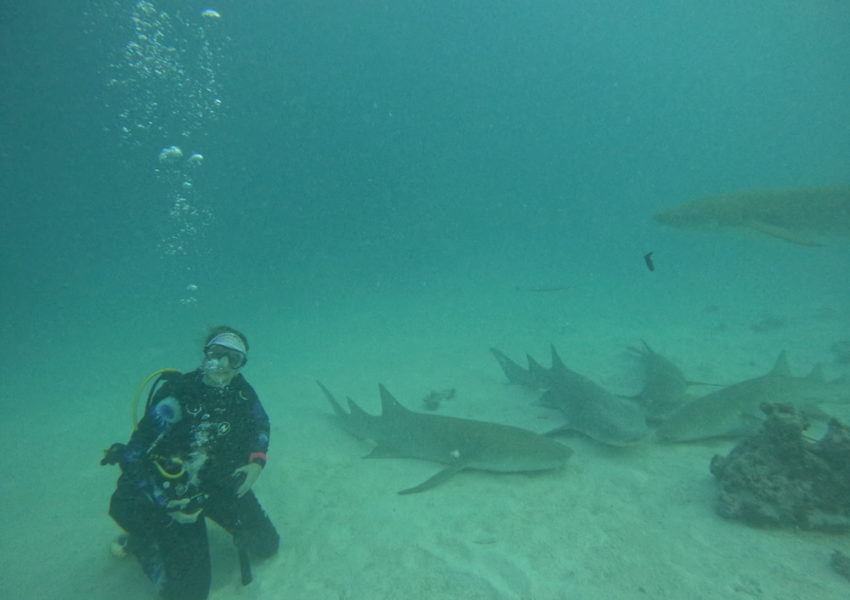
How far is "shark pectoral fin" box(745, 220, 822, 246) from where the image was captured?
6775 millimetres

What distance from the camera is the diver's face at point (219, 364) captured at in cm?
380

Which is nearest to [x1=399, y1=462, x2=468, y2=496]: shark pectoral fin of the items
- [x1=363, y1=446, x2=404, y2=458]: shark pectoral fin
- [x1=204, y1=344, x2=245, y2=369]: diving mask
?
[x1=363, y1=446, x2=404, y2=458]: shark pectoral fin

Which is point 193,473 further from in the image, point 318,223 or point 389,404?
point 318,223

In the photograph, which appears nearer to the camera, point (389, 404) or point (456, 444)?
point (456, 444)

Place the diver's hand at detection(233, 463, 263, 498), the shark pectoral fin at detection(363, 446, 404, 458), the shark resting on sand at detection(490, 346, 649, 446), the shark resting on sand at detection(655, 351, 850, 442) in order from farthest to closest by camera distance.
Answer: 1. the shark pectoral fin at detection(363, 446, 404, 458)
2. the shark resting on sand at detection(655, 351, 850, 442)
3. the shark resting on sand at detection(490, 346, 649, 446)
4. the diver's hand at detection(233, 463, 263, 498)

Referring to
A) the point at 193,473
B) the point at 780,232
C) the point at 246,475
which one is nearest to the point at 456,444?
the point at 246,475

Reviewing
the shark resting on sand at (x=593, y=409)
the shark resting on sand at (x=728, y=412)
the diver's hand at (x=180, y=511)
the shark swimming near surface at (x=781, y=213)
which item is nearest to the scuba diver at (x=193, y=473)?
the diver's hand at (x=180, y=511)

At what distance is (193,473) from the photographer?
3660mm

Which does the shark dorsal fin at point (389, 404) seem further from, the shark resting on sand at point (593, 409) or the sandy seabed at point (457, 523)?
the shark resting on sand at point (593, 409)

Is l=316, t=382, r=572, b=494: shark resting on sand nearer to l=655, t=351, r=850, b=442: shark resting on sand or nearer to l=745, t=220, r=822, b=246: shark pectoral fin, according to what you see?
l=655, t=351, r=850, b=442: shark resting on sand

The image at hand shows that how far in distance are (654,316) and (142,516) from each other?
21395 mm

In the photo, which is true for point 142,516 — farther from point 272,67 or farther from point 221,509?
point 272,67

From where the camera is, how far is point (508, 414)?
24.7 feet

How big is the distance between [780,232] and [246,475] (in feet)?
33.1
